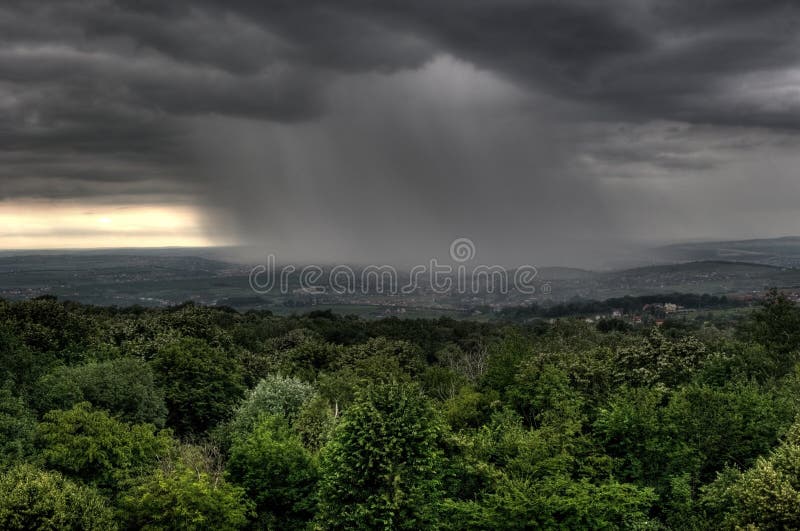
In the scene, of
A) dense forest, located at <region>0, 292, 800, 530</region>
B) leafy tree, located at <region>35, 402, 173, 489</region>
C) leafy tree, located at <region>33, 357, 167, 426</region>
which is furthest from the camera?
leafy tree, located at <region>33, 357, 167, 426</region>

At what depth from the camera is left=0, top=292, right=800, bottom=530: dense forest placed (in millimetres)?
28828

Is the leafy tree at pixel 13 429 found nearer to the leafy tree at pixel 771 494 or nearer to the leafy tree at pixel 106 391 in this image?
the leafy tree at pixel 106 391

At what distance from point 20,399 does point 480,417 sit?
3542 centimetres

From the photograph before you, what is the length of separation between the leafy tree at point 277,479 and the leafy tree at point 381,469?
3838mm

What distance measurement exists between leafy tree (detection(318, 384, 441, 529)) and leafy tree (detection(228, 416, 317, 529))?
12.6 ft

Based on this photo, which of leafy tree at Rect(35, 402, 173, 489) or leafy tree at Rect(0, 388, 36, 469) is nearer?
Result: leafy tree at Rect(0, 388, 36, 469)

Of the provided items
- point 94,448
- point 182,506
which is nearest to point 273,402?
point 94,448

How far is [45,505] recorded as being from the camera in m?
26.2

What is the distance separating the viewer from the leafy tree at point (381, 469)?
2895 cm

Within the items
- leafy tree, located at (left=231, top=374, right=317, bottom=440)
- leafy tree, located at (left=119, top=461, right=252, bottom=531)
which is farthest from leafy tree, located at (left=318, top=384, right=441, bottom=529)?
leafy tree, located at (left=231, top=374, right=317, bottom=440)

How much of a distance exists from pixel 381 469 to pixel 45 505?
54.3ft

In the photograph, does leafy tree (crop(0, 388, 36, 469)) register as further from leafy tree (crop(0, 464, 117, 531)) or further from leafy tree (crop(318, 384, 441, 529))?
leafy tree (crop(318, 384, 441, 529))

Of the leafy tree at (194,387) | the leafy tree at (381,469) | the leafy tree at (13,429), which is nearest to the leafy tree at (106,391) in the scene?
the leafy tree at (13,429)

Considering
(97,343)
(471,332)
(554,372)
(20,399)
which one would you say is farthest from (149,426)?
(471,332)
